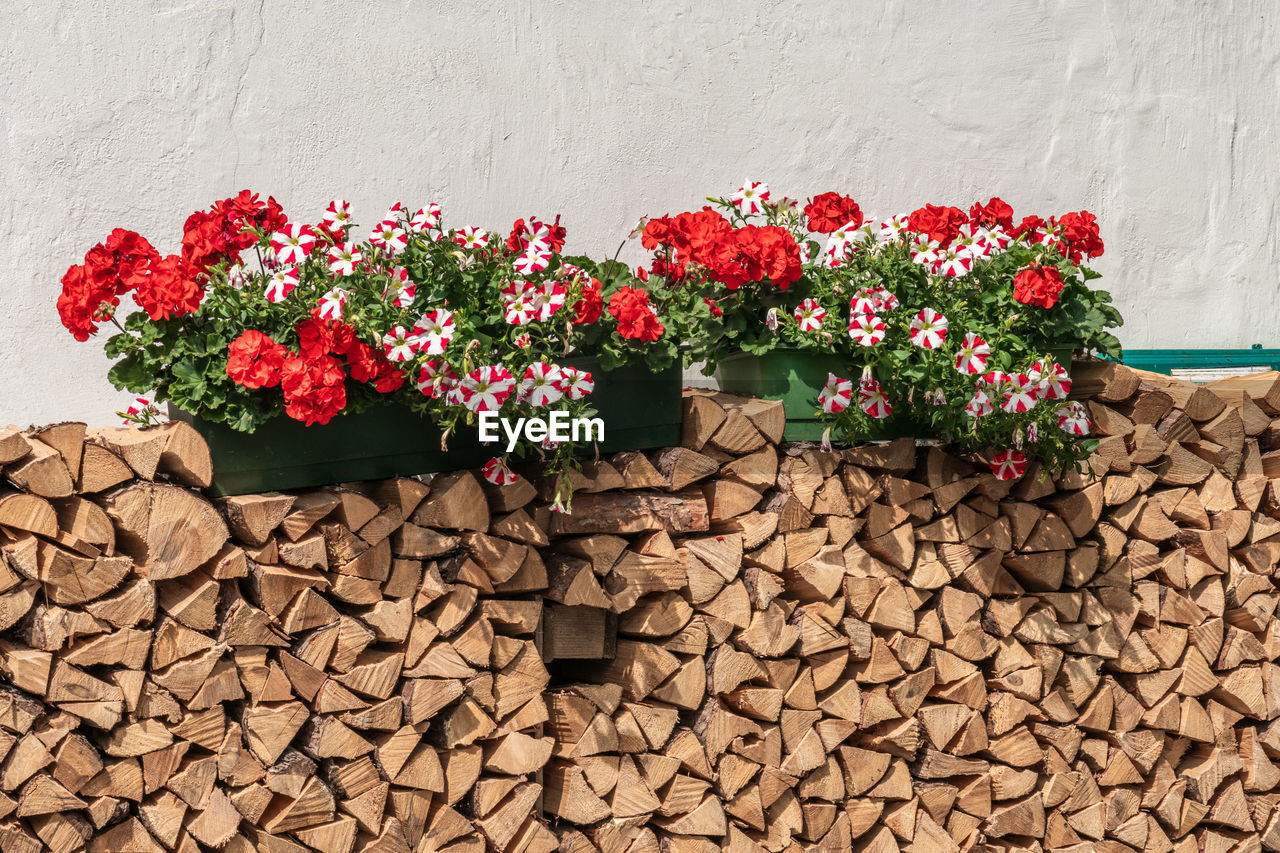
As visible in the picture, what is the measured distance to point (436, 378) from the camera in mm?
1710

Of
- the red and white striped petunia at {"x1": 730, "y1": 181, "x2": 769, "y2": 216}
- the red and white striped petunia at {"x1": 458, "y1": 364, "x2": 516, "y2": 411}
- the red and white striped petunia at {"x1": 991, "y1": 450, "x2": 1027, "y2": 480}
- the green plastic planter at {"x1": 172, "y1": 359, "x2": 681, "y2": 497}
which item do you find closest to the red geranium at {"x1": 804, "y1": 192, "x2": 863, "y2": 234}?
Answer: the red and white striped petunia at {"x1": 730, "y1": 181, "x2": 769, "y2": 216}

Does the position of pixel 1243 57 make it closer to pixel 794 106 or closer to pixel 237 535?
pixel 794 106

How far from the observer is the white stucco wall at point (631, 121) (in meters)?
1.98

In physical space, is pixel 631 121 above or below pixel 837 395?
above

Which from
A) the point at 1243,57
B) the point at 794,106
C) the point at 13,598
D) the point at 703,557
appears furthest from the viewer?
the point at 1243,57

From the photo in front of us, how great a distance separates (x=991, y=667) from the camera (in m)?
2.47

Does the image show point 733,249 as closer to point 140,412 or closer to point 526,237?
point 526,237

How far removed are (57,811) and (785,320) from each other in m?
1.47

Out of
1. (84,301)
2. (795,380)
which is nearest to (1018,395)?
(795,380)

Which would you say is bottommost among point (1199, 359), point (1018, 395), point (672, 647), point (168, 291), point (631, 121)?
point (672, 647)

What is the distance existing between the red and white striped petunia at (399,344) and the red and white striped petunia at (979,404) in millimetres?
1080

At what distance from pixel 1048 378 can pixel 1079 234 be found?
1.27 ft

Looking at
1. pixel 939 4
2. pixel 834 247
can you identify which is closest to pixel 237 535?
pixel 834 247

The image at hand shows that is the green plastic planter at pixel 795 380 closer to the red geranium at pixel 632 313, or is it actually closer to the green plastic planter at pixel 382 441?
the green plastic planter at pixel 382 441
